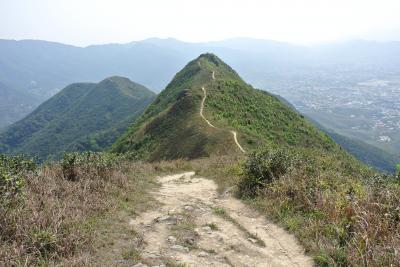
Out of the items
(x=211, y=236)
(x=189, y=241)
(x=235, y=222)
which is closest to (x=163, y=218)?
(x=211, y=236)

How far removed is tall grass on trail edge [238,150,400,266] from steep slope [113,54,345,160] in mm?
23324

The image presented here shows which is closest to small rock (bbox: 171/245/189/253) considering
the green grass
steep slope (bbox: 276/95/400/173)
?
the green grass

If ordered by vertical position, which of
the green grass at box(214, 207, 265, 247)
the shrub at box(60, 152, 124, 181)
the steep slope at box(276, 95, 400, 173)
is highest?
Answer: the shrub at box(60, 152, 124, 181)

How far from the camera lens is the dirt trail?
8500 millimetres

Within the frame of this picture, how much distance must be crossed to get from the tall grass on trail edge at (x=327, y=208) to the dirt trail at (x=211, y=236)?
1.62 ft

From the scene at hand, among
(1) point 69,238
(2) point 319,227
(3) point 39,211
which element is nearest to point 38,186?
(3) point 39,211

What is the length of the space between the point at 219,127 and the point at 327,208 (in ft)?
123

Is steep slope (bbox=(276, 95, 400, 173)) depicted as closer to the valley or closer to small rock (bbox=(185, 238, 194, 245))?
the valley

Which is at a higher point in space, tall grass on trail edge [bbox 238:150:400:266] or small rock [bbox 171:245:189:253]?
tall grass on trail edge [bbox 238:150:400:266]

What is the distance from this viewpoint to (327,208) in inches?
410

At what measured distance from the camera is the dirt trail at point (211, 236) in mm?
8500

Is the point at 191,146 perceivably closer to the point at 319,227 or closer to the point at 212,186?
the point at 212,186

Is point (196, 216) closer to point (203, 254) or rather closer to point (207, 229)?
point (207, 229)

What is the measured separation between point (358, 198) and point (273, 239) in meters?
2.53
